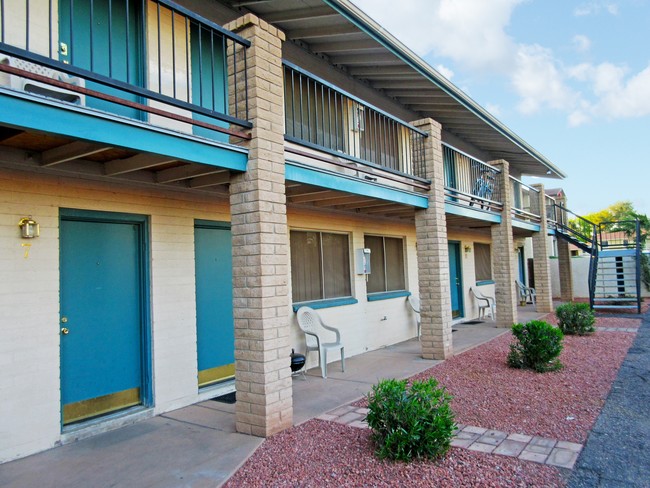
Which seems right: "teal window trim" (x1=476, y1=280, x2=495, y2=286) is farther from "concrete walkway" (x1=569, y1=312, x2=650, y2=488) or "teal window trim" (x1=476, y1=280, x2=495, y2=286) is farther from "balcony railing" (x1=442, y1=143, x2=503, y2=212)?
"concrete walkway" (x1=569, y1=312, x2=650, y2=488)

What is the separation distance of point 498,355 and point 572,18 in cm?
2419

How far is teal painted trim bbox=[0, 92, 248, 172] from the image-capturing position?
3.14 m

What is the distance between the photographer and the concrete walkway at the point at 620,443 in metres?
3.62

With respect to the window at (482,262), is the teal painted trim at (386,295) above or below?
below

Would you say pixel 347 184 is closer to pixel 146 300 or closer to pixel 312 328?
pixel 312 328

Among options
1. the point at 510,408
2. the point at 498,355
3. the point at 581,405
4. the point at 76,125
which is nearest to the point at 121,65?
the point at 76,125

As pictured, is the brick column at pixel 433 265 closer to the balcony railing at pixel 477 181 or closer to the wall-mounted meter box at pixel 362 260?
the wall-mounted meter box at pixel 362 260

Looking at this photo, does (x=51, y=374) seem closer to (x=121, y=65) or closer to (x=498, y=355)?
(x=121, y=65)

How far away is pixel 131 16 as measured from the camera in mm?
5672

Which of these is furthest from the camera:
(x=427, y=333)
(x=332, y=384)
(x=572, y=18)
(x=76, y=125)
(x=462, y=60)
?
(x=462, y=60)

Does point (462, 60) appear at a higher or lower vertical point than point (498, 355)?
higher

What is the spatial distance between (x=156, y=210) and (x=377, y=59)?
5.29 metres

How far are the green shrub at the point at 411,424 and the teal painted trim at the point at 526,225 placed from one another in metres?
9.68

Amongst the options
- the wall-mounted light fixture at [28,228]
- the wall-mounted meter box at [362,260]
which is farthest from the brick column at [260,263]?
the wall-mounted meter box at [362,260]
